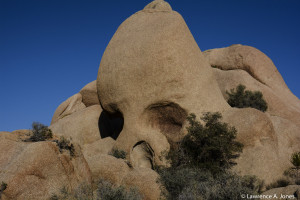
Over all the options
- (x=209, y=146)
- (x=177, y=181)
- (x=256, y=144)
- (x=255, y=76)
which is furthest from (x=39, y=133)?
(x=255, y=76)

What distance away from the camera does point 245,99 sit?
22734 millimetres

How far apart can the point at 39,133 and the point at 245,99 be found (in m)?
15.9

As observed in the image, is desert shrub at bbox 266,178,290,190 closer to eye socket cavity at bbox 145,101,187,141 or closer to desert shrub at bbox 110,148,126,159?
eye socket cavity at bbox 145,101,187,141

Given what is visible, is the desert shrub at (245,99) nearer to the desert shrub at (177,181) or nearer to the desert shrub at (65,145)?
the desert shrub at (177,181)

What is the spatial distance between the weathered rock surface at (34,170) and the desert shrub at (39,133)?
0.99 m

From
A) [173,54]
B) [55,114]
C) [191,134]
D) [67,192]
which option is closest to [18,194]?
[67,192]

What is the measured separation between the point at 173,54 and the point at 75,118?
417 inches

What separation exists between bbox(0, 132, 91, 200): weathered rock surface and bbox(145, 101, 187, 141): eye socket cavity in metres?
7.48

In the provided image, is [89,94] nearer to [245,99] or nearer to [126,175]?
[245,99]

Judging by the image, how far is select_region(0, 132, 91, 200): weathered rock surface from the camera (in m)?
8.99

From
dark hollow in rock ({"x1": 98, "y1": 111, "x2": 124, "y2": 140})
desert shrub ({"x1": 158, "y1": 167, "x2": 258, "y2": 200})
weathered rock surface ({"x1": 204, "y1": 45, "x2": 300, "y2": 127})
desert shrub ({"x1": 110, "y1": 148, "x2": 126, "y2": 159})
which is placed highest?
weathered rock surface ({"x1": 204, "y1": 45, "x2": 300, "y2": 127})

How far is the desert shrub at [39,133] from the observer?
448 inches

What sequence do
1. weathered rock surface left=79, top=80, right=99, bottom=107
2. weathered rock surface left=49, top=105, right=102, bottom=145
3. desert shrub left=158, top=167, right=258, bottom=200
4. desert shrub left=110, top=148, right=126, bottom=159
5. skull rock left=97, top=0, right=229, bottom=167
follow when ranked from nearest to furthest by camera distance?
desert shrub left=158, top=167, right=258, bottom=200 → skull rock left=97, top=0, right=229, bottom=167 → desert shrub left=110, top=148, right=126, bottom=159 → weathered rock surface left=49, top=105, right=102, bottom=145 → weathered rock surface left=79, top=80, right=99, bottom=107

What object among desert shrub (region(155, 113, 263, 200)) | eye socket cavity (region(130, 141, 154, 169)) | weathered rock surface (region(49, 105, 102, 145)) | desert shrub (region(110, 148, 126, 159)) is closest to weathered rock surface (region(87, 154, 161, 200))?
desert shrub (region(155, 113, 263, 200))
